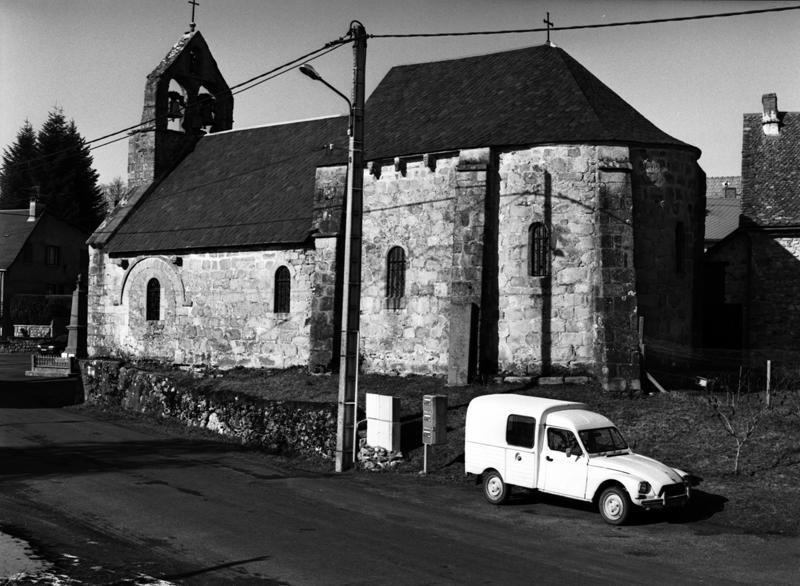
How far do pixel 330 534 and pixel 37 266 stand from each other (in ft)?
190

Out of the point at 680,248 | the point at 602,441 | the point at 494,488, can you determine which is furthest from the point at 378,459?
the point at 680,248

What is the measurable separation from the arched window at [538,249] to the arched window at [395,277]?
4234 mm

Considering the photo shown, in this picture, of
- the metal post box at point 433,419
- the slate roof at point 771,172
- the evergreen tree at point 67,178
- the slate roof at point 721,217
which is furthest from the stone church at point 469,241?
the evergreen tree at point 67,178

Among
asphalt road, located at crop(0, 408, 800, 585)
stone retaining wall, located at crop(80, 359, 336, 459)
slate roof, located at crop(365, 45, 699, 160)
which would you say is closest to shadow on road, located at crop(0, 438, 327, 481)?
asphalt road, located at crop(0, 408, 800, 585)

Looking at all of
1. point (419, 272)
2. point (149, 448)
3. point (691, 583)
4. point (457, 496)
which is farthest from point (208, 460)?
point (691, 583)

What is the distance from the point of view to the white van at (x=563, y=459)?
49.9ft

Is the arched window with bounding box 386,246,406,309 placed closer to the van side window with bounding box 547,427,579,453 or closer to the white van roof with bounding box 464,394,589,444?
the white van roof with bounding box 464,394,589,444

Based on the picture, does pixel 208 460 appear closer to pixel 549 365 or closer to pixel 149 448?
pixel 149 448

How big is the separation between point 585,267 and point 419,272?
514 cm

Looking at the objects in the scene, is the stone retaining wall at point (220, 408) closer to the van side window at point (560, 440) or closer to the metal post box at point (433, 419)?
the metal post box at point (433, 419)

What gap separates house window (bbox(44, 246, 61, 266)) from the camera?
221 ft

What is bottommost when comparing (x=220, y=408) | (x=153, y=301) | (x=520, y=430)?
(x=220, y=408)

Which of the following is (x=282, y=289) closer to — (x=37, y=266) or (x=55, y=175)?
(x=37, y=266)

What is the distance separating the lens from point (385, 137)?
2981 centimetres
